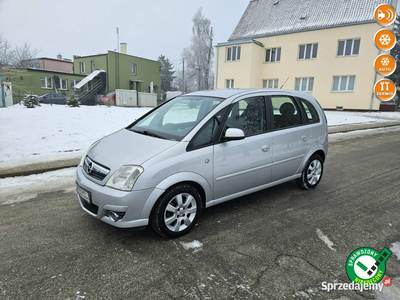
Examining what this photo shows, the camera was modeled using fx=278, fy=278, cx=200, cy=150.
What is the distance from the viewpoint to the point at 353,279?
2.60m

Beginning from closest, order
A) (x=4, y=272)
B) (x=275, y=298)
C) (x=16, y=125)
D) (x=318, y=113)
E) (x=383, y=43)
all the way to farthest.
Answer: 1. (x=275, y=298)
2. (x=4, y=272)
3. (x=318, y=113)
4. (x=16, y=125)
5. (x=383, y=43)

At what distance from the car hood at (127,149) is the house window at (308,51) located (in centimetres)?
2410

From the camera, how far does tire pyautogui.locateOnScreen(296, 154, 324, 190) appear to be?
4.75 m

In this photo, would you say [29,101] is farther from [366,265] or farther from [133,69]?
[133,69]

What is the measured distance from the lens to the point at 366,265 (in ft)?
9.52

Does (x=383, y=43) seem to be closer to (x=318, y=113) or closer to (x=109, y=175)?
(x=318, y=113)

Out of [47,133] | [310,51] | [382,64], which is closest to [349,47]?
[382,64]

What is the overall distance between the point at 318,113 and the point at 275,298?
3.50 m

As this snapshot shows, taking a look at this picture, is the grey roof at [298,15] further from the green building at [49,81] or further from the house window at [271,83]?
the green building at [49,81]

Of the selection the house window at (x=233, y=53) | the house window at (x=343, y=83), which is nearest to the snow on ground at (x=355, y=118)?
the house window at (x=343, y=83)

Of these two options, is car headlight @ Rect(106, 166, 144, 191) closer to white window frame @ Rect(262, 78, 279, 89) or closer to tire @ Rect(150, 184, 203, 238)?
tire @ Rect(150, 184, 203, 238)

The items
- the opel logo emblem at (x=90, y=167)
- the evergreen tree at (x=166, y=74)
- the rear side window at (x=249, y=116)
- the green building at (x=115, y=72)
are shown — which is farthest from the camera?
the evergreen tree at (x=166, y=74)

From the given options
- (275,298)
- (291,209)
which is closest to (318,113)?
(291,209)

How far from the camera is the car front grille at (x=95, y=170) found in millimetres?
3058
